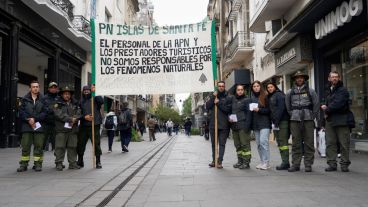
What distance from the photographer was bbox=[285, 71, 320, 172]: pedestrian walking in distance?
835 centimetres

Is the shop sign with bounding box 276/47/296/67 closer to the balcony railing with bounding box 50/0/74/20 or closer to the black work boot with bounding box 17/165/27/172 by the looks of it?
the balcony railing with bounding box 50/0/74/20

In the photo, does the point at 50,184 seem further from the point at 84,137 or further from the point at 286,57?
the point at 286,57

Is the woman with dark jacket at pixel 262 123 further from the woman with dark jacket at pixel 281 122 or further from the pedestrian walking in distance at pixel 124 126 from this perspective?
the pedestrian walking in distance at pixel 124 126

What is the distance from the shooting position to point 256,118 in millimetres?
8891

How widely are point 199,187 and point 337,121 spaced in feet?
10.8

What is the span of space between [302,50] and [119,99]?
81.5 feet

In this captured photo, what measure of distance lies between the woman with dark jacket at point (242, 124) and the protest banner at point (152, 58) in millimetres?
964

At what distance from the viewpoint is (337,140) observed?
8469 mm

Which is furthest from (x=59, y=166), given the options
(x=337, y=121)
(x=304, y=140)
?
(x=337, y=121)

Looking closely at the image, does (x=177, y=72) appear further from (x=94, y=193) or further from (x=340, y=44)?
(x=340, y=44)

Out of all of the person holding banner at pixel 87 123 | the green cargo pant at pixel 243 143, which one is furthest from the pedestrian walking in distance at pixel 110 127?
the green cargo pant at pixel 243 143

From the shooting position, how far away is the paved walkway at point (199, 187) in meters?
5.50

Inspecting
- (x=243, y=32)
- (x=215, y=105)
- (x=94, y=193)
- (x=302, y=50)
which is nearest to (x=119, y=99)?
(x=243, y=32)

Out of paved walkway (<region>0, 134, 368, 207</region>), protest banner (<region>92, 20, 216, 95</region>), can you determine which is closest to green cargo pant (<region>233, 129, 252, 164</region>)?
paved walkway (<region>0, 134, 368, 207</region>)
